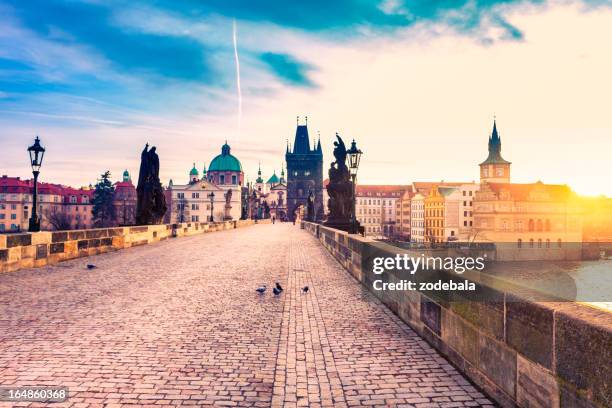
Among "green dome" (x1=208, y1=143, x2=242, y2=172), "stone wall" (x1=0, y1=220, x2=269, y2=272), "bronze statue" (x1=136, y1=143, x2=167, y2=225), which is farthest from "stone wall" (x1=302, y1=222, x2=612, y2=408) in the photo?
"green dome" (x1=208, y1=143, x2=242, y2=172)

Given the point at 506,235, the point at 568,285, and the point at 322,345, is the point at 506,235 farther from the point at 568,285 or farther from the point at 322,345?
the point at 322,345

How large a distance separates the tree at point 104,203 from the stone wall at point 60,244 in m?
76.3

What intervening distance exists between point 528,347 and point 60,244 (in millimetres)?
13536

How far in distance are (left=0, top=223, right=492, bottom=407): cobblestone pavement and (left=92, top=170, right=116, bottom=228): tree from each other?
89.4 metres

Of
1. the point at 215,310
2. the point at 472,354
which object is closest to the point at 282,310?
the point at 215,310

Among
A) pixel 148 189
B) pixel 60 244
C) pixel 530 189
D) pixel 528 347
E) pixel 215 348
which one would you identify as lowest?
pixel 215 348

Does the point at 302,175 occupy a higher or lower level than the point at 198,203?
higher

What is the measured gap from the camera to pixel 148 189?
74.8ft

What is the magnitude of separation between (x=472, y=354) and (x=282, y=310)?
11.8ft

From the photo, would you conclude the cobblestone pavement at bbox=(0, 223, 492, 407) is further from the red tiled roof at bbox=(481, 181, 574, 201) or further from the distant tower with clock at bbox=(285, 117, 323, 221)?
the distant tower with clock at bbox=(285, 117, 323, 221)

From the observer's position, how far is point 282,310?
7051mm

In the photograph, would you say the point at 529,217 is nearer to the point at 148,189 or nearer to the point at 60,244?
the point at 148,189

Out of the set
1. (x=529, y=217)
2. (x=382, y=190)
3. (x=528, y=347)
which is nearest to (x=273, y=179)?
(x=382, y=190)

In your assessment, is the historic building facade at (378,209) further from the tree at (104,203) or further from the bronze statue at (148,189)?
the bronze statue at (148,189)
